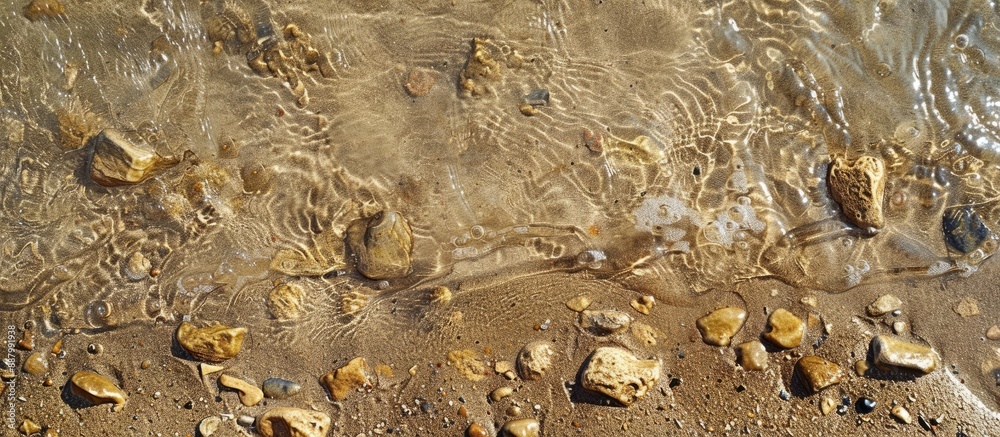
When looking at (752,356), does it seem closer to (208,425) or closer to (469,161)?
(469,161)

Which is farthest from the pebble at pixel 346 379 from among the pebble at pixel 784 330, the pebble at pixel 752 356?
the pebble at pixel 784 330

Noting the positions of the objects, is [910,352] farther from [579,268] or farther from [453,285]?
[453,285]

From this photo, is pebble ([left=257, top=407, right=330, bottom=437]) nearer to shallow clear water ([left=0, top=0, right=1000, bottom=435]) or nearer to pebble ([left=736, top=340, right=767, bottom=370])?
shallow clear water ([left=0, top=0, right=1000, bottom=435])

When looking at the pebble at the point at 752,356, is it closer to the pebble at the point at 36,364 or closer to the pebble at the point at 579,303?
the pebble at the point at 579,303

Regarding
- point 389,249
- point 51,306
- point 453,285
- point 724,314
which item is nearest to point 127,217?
point 51,306

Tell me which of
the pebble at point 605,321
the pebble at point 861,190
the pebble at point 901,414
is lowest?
the pebble at point 901,414

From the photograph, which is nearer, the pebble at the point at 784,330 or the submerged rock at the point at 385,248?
the pebble at the point at 784,330
